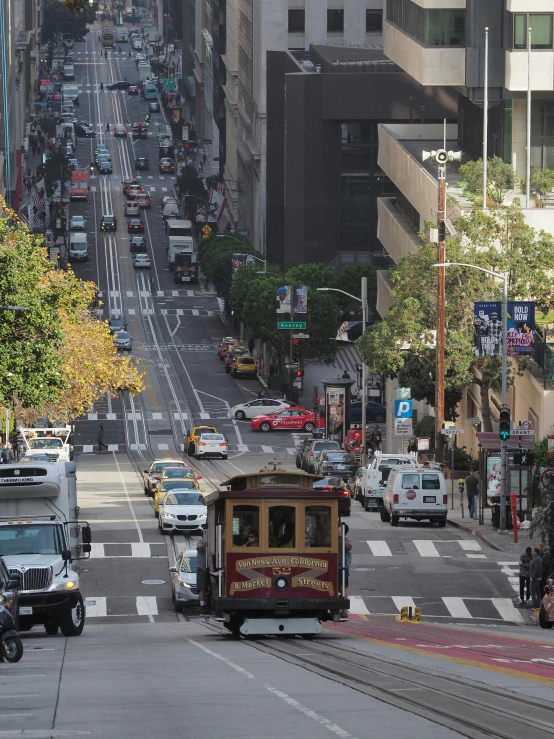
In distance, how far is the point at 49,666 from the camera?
22.4m

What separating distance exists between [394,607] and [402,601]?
847mm

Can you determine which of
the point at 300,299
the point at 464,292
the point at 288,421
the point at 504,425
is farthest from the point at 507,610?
the point at 300,299

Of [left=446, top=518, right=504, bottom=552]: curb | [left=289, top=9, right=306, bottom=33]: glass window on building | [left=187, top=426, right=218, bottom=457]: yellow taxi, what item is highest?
[left=289, top=9, right=306, bottom=33]: glass window on building

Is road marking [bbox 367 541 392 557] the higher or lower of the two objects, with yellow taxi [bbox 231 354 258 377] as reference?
higher

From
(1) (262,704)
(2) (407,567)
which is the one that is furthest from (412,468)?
(1) (262,704)

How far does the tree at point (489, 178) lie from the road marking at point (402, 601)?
33.6m

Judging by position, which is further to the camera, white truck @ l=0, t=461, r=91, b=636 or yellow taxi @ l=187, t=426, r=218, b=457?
yellow taxi @ l=187, t=426, r=218, b=457

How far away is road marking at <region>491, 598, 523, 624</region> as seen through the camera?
37.1 metres

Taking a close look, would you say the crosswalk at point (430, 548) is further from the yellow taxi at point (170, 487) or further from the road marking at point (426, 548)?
the yellow taxi at point (170, 487)

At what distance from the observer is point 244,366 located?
114 m

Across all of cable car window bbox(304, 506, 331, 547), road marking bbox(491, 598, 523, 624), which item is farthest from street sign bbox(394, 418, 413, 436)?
cable car window bbox(304, 506, 331, 547)

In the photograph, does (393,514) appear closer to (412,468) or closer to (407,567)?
(412,468)

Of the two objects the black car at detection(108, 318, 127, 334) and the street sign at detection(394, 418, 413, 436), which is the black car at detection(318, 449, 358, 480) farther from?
the black car at detection(108, 318, 127, 334)

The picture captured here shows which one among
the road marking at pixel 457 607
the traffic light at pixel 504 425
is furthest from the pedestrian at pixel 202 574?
the traffic light at pixel 504 425
